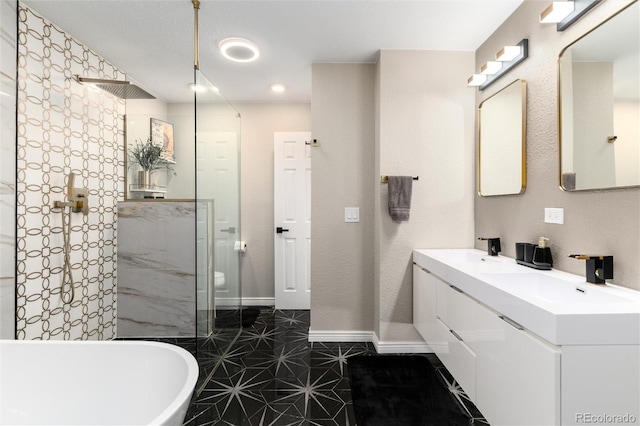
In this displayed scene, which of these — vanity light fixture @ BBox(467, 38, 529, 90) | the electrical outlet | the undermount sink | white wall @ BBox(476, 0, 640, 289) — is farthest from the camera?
vanity light fixture @ BBox(467, 38, 529, 90)

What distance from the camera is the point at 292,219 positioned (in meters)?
3.41

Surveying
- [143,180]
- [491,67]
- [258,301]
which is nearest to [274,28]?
[491,67]

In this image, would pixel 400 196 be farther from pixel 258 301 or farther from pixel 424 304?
pixel 258 301

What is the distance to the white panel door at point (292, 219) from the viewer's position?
133 inches

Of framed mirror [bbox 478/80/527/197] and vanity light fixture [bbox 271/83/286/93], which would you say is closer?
framed mirror [bbox 478/80/527/197]

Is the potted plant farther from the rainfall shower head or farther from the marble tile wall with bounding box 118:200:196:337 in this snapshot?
the rainfall shower head

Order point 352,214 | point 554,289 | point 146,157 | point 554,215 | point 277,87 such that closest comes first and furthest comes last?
point 554,289, point 554,215, point 352,214, point 146,157, point 277,87

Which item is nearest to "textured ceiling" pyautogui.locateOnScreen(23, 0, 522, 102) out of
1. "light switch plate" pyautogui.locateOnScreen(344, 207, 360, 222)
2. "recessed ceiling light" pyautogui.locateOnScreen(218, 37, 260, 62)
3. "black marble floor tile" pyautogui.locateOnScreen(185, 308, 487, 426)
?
"recessed ceiling light" pyautogui.locateOnScreen(218, 37, 260, 62)

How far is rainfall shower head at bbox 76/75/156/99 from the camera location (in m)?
2.12

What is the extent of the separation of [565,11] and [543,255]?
125 cm

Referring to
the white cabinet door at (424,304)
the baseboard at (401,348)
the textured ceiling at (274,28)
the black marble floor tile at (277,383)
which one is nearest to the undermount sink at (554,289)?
the white cabinet door at (424,304)

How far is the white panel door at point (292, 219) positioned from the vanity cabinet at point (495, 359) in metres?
1.73

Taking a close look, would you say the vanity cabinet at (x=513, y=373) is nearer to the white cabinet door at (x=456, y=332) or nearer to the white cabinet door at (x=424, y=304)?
the white cabinet door at (x=456, y=332)

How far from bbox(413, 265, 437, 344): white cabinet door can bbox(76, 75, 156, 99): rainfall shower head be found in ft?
8.38
